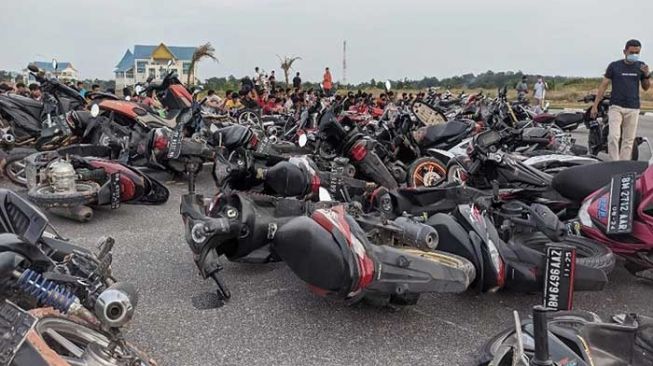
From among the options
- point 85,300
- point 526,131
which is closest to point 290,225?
point 85,300

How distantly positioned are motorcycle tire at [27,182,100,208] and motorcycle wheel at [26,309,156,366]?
3195 mm

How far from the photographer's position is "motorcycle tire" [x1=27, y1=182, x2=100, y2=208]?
4.89 m

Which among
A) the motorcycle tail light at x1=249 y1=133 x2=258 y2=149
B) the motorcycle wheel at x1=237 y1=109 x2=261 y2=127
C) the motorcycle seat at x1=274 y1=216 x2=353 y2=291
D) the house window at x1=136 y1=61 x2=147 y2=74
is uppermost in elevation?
the house window at x1=136 y1=61 x2=147 y2=74

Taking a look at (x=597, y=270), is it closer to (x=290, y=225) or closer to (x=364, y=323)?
(x=364, y=323)

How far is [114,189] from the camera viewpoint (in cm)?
530

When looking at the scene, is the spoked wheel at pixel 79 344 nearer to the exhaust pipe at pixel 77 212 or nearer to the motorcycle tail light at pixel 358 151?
the exhaust pipe at pixel 77 212

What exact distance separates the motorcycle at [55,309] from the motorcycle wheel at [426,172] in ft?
15.1

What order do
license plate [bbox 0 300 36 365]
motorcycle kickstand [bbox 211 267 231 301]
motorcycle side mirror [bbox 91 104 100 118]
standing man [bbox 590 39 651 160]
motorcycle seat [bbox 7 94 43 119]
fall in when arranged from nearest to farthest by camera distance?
license plate [bbox 0 300 36 365], motorcycle kickstand [bbox 211 267 231 301], motorcycle side mirror [bbox 91 104 100 118], standing man [bbox 590 39 651 160], motorcycle seat [bbox 7 94 43 119]

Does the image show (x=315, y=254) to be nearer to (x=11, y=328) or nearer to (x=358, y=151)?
(x=11, y=328)

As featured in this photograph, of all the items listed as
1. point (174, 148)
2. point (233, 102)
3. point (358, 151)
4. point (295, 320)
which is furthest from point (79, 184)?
point (233, 102)

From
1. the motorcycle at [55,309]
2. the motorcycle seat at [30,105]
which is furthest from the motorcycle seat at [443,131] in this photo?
the motorcycle at [55,309]

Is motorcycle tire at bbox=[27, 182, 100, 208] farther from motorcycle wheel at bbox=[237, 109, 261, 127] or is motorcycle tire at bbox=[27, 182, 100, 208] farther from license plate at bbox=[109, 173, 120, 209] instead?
motorcycle wheel at bbox=[237, 109, 261, 127]

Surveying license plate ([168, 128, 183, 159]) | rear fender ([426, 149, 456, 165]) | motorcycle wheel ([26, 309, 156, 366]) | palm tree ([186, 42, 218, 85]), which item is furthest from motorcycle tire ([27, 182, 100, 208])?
palm tree ([186, 42, 218, 85])

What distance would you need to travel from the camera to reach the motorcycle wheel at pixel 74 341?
1.92m
